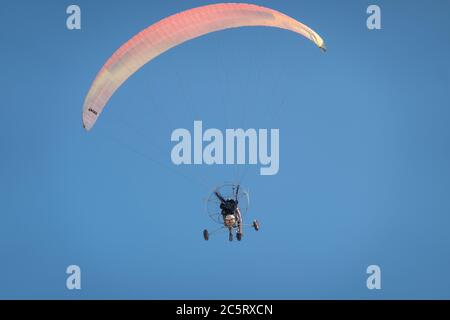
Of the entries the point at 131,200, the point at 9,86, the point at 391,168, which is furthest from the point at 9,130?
the point at 391,168

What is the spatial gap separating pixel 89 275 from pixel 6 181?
188 inches

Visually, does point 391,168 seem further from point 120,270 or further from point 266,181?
point 120,270

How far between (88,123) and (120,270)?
12.4 metres
